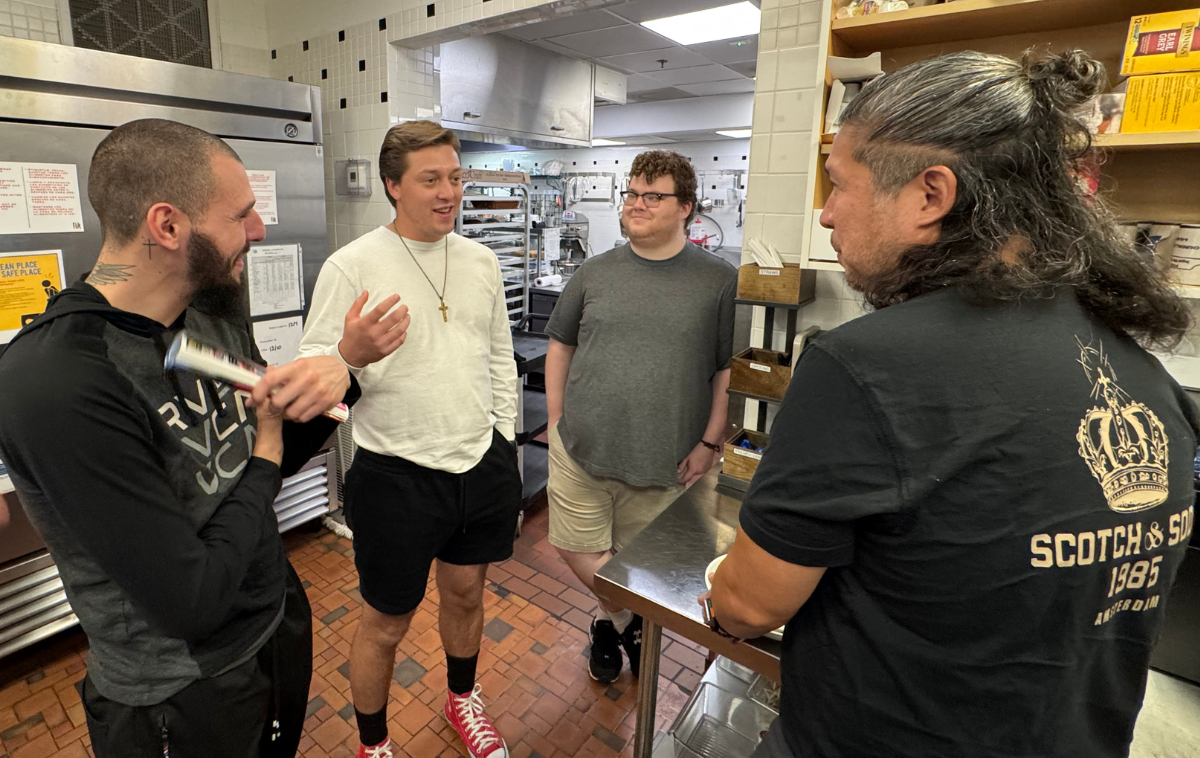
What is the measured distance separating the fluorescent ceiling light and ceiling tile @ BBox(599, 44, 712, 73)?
0.90ft

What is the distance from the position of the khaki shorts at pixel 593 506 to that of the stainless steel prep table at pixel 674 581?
0.24 meters

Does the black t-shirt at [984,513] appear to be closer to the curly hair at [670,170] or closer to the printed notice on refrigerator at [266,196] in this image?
the curly hair at [670,170]

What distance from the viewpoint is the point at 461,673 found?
1.88 metres

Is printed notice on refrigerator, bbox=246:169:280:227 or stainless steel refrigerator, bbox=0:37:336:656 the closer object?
stainless steel refrigerator, bbox=0:37:336:656

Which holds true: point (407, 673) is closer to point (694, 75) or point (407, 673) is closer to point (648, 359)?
point (648, 359)

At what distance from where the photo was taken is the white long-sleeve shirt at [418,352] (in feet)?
5.06

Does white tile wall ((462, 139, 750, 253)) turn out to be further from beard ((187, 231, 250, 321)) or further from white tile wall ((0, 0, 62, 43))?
beard ((187, 231, 250, 321))

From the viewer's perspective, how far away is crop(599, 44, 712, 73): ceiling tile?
157 inches

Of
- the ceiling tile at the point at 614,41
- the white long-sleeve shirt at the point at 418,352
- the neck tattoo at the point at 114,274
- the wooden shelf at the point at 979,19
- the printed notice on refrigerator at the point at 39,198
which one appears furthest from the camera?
the ceiling tile at the point at 614,41

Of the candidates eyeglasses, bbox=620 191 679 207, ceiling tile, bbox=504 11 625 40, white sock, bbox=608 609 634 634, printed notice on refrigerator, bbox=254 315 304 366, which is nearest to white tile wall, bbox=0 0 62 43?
printed notice on refrigerator, bbox=254 315 304 366

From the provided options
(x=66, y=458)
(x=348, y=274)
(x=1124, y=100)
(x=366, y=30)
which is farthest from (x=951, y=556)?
(x=366, y=30)

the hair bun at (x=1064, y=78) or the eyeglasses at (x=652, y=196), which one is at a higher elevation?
the hair bun at (x=1064, y=78)

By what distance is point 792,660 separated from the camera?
823 millimetres

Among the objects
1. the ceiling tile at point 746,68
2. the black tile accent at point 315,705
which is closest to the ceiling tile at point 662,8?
the ceiling tile at point 746,68
